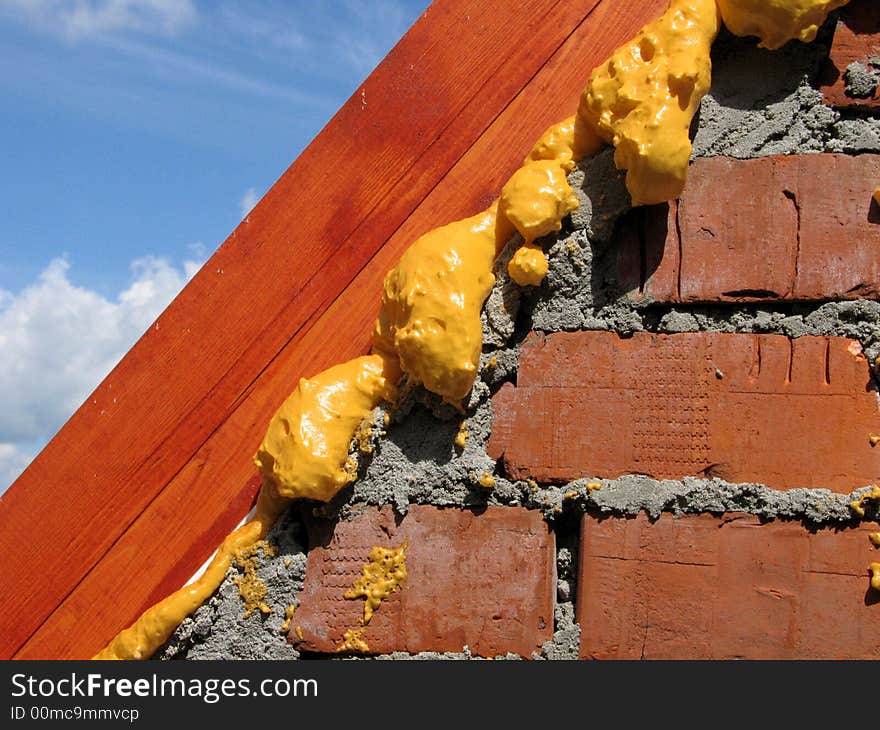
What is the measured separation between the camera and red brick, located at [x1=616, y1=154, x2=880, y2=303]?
150 cm

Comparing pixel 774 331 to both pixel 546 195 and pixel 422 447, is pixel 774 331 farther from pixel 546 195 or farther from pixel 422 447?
pixel 422 447

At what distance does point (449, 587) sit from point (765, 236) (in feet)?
2.98

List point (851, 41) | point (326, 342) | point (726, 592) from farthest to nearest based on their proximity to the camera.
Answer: point (326, 342), point (851, 41), point (726, 592)

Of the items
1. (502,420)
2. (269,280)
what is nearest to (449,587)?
(502,420)

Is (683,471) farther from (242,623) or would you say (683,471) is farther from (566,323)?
(242,623)

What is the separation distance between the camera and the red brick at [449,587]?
150 centimetres

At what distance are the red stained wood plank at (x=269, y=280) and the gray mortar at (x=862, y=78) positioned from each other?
545 millimetres

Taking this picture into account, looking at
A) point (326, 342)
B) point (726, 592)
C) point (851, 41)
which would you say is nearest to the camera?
point (726, 592)

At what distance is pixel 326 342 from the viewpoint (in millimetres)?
1682

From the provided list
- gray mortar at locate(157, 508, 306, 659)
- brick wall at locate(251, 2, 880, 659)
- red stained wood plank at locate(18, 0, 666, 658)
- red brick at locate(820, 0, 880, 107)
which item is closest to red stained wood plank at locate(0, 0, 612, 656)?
red stained wood plank at locate(18, 0, 666, 658)

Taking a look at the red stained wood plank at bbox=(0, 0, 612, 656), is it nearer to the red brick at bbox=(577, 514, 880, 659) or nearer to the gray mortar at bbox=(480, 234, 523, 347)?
the gray mortar at bbox=(480, 234, 523, 347)

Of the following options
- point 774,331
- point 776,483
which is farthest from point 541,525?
point 774,331

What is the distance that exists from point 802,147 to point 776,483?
2.15 feet

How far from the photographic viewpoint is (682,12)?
4.88 feet
